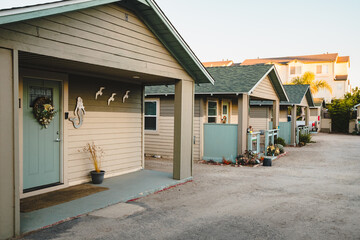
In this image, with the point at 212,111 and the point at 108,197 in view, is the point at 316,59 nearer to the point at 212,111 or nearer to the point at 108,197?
the point at 212,111

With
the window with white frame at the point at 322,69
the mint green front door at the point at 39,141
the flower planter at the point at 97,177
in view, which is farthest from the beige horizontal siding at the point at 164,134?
the window with white frame at the point at 322,69

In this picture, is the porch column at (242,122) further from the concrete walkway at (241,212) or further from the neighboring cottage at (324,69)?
the neighboring cottage at (324,69)

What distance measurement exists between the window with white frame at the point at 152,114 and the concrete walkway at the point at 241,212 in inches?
181

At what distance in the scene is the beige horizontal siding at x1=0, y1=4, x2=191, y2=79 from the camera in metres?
4.82

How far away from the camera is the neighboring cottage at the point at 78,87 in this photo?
4.60 meters

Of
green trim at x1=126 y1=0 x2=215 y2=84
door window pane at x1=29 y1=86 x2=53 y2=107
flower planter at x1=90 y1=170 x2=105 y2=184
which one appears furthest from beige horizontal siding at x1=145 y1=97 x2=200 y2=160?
door window pane at x1=29 y1=86 x2=53 y2=107

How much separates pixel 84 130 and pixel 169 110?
6.05 m

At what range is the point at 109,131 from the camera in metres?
Result: 9.05

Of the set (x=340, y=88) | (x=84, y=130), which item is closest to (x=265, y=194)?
(x=84, y=130)

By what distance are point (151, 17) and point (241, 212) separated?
4.56 metres

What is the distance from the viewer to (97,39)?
602cm

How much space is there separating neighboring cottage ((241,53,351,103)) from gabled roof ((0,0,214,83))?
43753 mm

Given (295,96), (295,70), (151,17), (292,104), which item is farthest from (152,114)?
(295,70)

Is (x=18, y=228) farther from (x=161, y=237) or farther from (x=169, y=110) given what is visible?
(x=169, y=110)
